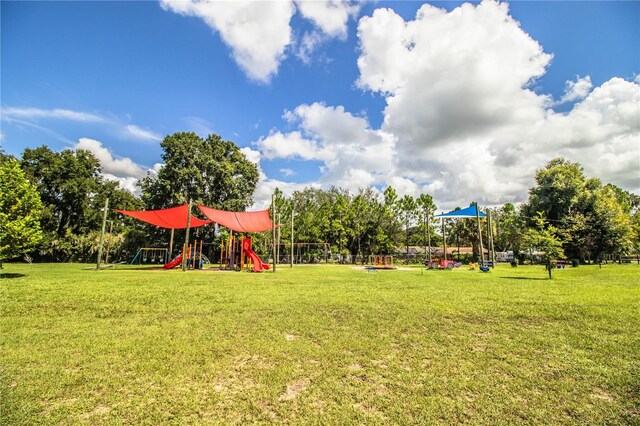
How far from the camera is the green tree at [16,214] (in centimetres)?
1199

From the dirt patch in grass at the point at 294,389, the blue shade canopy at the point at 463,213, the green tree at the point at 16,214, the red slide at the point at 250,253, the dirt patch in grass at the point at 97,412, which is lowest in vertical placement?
the dirt patch in grass at the point at 97,412

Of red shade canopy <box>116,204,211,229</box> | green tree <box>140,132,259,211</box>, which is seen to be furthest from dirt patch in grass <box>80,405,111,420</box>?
green tree <box>140,132,259,211</box>

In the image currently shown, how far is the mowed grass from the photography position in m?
2.72

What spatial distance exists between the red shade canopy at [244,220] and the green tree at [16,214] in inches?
319

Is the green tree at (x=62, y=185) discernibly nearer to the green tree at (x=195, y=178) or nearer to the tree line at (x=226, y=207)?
the tree line at (x=226, y=207)

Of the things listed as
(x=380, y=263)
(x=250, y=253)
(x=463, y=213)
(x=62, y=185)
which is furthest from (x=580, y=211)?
(x=62, y=185)

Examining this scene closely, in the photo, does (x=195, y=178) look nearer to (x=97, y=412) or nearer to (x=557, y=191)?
(x=97, y=412)

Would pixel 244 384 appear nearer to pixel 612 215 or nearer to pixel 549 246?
pixel 549 246

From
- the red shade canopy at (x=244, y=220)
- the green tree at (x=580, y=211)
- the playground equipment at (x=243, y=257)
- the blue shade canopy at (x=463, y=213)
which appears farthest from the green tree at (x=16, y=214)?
the green tree at (x=580, y=211)

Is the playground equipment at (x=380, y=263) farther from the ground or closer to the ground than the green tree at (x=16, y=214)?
closer to the ground

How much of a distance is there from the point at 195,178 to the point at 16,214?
813 inches

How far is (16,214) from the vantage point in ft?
42.1

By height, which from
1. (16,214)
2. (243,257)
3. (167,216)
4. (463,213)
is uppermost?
(463,213)

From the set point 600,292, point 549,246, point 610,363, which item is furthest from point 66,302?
point 549,246
